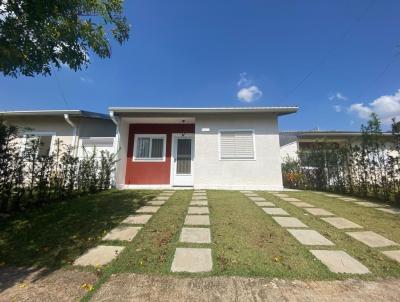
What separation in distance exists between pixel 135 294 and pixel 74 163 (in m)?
5.90

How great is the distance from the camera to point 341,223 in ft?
13.5

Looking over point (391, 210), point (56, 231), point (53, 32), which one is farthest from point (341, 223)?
point (53, 32)

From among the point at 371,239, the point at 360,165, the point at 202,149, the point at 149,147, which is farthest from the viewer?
the point at 149,147

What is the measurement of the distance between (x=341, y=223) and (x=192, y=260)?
313 centimetres

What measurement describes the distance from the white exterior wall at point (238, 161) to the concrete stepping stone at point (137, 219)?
4386 millimetres

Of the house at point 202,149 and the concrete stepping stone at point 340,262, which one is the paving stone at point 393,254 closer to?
the concrete stepping stone at point 340,262

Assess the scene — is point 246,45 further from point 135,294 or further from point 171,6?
point 135,294

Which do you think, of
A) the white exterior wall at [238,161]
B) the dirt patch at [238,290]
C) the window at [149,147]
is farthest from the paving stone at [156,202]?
the window at [149,147]

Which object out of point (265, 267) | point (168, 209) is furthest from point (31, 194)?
point (265, 267)

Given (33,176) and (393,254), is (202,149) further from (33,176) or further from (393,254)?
(393,254)

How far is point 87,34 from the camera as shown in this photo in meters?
4.35

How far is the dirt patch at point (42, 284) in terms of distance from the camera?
199 cm

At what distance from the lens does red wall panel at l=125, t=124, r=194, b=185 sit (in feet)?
31.7

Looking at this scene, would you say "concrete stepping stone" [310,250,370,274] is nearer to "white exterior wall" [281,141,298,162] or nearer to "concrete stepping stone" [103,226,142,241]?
"concrete stepping stone" [103,226,142,241]
